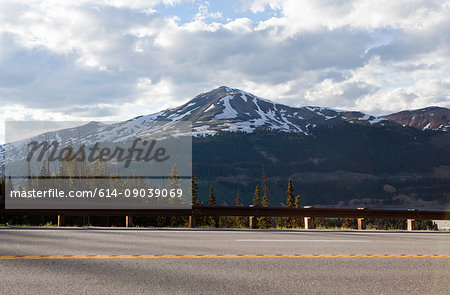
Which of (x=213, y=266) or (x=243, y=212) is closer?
(x=213, y=266)

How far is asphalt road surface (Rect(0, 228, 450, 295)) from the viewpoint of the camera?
20.6 feet

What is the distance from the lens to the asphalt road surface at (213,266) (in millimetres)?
6270

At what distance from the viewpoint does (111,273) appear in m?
6.94

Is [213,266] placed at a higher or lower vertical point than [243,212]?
lower

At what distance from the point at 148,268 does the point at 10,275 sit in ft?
6.96

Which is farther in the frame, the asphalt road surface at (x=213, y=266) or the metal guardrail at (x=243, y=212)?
the metal guardrail at (x=243, y=212)

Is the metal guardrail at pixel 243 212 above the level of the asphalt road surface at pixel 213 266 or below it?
above

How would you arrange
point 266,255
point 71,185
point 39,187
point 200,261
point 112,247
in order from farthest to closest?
point 39,187 → point 71,185 → point 112,247 → point 266,255 → point 200,261

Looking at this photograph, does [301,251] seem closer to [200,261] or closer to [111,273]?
[200,261]

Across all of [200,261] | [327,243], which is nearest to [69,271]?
[200,261]

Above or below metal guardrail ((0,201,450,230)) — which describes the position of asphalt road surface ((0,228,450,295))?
below

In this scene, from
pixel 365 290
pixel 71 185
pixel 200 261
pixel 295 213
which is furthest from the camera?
pixel 71 185

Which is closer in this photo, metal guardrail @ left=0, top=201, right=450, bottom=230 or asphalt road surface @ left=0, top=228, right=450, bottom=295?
asphalt road surface @ left=0, top=228, right=450, bottom=295

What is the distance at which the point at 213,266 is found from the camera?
7684mm
